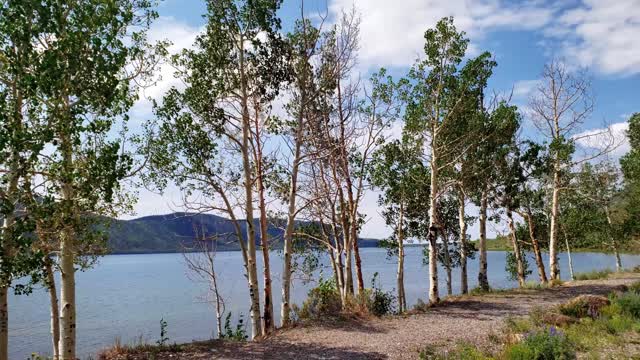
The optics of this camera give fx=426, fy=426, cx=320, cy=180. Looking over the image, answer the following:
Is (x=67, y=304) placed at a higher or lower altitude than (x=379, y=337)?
higher

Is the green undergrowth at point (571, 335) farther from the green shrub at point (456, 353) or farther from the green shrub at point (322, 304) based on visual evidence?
the green shrub at point (322, 304)

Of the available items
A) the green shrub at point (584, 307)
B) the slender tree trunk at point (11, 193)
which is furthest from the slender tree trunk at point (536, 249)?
the slender tree trunk at point (11, 193)

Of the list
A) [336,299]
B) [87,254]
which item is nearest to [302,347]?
[336,299]

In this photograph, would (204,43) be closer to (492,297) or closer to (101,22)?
(101,22)

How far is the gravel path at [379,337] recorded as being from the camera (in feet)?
34.8

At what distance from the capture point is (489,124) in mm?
21781

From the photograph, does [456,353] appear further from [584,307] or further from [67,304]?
[67,304]

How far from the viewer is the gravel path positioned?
34.8 ft

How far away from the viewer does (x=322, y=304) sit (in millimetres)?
16828

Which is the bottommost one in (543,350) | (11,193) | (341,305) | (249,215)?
(341,305)

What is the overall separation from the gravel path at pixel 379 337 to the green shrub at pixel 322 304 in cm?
180

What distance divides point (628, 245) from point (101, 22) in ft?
152

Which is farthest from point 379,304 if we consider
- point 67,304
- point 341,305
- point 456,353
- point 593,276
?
point 593,276

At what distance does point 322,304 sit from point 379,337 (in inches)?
197
